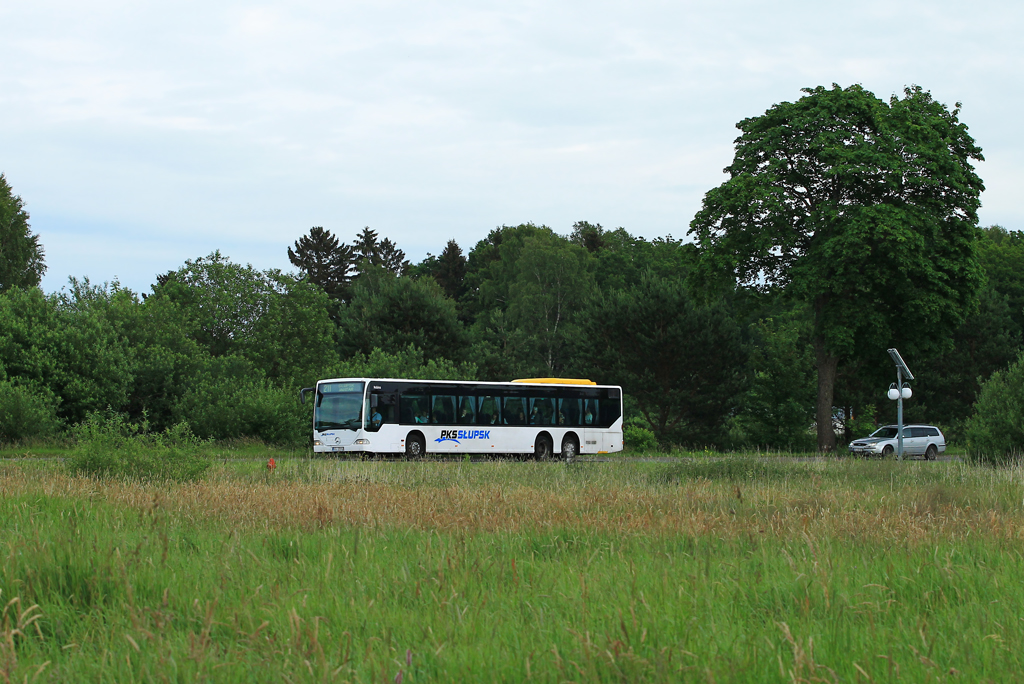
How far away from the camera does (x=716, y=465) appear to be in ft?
65.7

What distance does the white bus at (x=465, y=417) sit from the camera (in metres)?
29.8

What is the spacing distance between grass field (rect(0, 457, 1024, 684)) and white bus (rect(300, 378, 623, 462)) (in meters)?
17.7

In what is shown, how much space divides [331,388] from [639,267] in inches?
2195

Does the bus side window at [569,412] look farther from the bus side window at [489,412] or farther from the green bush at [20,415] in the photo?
the green bush at [20,415]

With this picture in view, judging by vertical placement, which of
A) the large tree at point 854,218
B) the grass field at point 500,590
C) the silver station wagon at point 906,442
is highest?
the large tree at point 854,218

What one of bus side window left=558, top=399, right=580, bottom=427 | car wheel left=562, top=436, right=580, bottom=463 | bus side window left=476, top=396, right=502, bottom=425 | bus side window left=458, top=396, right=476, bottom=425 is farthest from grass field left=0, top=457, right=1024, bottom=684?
bus side window left=558, top=399, right=580, bottom=427

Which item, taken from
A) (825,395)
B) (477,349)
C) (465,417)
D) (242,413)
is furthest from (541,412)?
(477,349)

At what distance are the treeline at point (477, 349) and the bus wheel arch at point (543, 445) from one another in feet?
19.1

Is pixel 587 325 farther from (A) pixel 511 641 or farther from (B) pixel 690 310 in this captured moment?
(A) pixel 511 641

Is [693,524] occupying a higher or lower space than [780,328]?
lower

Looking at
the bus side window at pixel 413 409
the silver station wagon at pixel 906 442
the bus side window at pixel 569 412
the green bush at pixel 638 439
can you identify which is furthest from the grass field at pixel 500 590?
the silver station wagon at pixel 906 442

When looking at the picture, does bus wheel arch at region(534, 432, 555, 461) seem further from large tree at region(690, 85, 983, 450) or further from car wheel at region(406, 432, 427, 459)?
large tree at region(690, 85, 983, 450)

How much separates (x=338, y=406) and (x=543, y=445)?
24.6 feet

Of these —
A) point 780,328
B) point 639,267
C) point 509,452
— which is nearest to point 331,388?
point 509,452
